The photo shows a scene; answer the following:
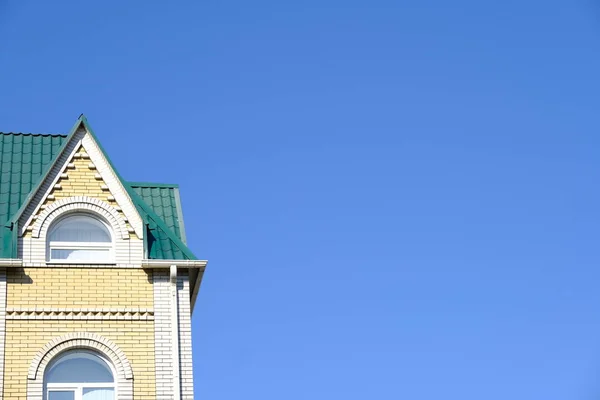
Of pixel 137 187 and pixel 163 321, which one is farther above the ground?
pixel 137 187

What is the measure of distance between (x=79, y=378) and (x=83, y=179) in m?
5.59

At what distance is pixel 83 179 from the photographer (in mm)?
34375

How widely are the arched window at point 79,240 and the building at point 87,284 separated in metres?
0.03

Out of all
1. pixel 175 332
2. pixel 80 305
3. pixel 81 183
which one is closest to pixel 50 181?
pixel 81 183

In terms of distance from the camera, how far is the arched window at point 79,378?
31.7 m

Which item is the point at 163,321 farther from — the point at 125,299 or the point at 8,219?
the point at 8,219

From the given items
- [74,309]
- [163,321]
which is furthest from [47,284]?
[163,321]

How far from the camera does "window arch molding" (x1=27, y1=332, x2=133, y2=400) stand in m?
31.4

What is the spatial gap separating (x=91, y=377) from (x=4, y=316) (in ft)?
8.82

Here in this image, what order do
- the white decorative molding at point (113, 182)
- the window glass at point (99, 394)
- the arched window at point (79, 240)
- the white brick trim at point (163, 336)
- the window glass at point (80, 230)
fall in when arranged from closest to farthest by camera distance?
1. the window glass at point (99, 394)
2. the white brick trim at point (163, 336)
3. the arched window at point (79, 240)
4. the window glass at point (80, 230)
5. the white decorative molding at point (113, 182)

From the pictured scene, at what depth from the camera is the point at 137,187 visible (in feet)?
121

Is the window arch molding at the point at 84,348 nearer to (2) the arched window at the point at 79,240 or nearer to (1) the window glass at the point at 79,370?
(1) the window glass at the point at 79,370

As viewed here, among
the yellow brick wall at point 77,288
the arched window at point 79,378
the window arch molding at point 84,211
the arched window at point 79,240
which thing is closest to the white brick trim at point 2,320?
the yellow brick wall at point 77,288

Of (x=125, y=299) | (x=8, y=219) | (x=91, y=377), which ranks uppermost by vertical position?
(x=8, y=219)
